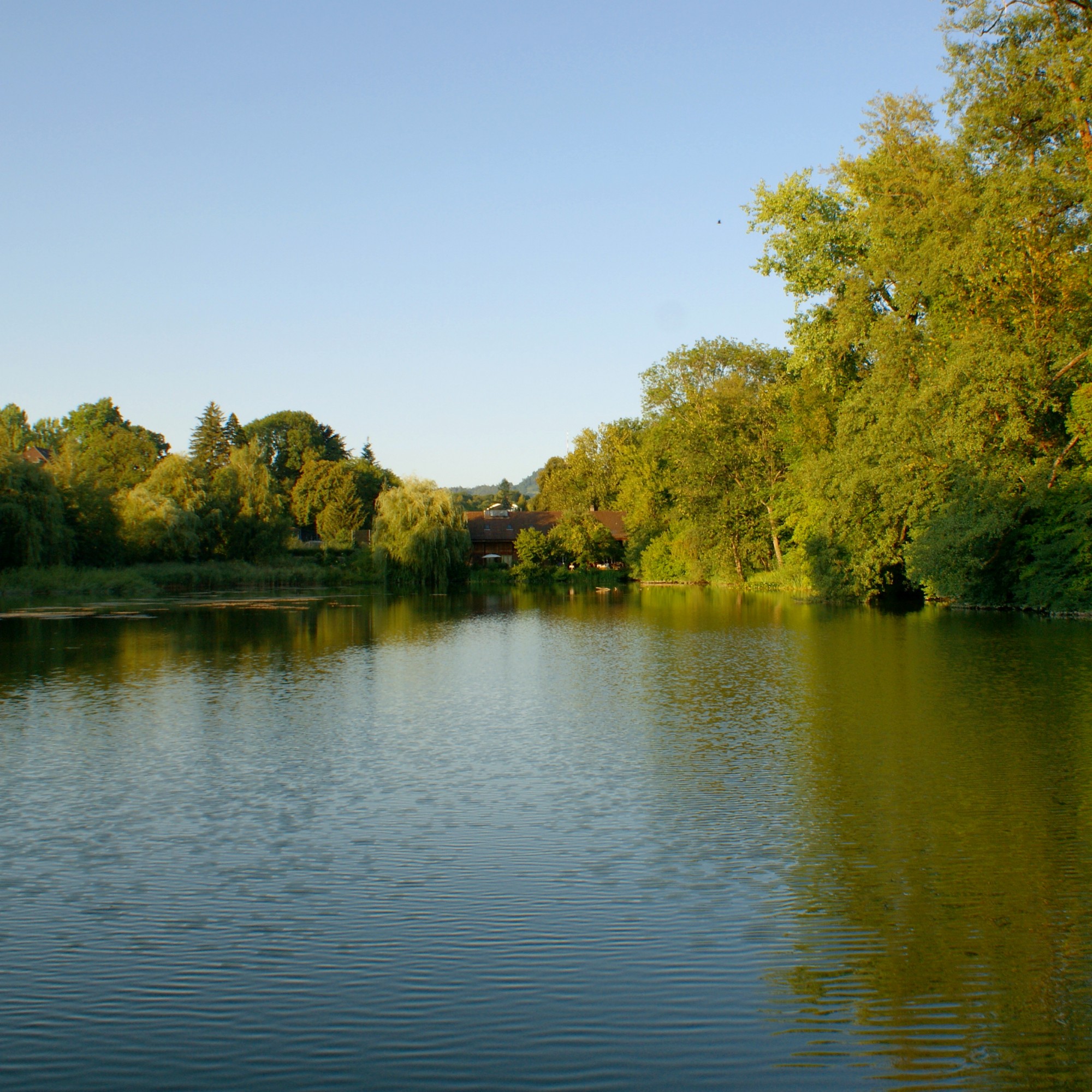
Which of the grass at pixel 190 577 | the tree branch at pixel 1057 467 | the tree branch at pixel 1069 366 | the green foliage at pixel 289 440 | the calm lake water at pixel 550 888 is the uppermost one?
the green foliage at pixel 289 440

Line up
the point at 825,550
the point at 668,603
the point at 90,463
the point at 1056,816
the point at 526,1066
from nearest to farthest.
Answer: the point at 526,1066 → the point at 1056,816 → the point at 825,550 → the point at 668,603 → the point at 90,463

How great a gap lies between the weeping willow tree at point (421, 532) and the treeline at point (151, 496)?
6.53 meters

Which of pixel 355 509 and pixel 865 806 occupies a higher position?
pixel 355 509

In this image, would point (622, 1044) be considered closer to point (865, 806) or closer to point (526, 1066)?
point (526, 1066)

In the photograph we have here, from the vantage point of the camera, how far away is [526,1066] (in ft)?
16.3

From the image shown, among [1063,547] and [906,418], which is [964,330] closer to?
[906,418]

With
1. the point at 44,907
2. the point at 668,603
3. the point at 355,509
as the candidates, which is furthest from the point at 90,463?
the point at 44,907

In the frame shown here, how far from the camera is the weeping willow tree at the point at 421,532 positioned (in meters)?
58.9

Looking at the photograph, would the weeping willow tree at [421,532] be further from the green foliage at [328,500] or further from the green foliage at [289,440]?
the green foliage at [289,440]

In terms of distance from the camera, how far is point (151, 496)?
53156 millimetres

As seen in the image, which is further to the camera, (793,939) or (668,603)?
(668,603)

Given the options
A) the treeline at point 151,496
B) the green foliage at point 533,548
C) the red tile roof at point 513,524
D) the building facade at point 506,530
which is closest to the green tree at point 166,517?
the treeline at point 151,496

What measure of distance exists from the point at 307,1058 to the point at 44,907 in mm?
3306

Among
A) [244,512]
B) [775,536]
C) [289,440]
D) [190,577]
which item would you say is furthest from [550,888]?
[289,440]
